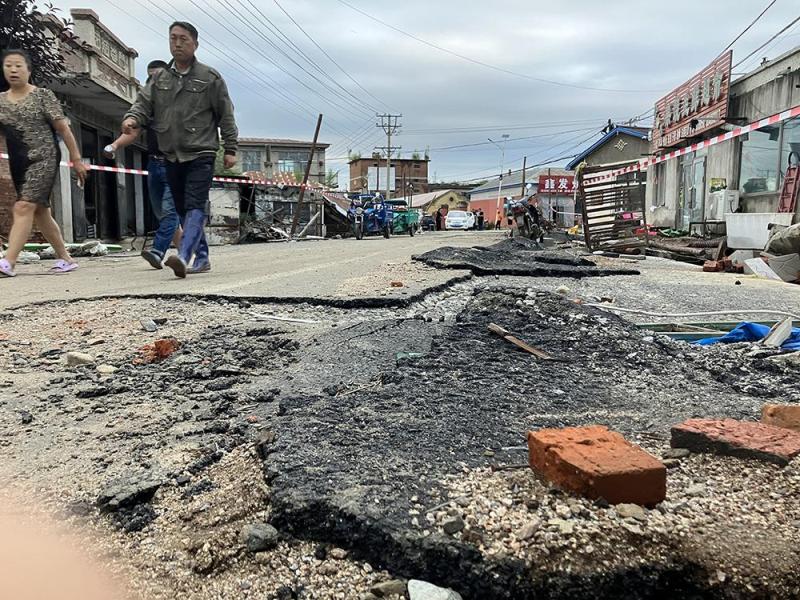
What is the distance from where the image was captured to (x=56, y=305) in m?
3.75

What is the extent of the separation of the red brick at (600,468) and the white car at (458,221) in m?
50.2

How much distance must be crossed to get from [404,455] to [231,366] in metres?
1.14

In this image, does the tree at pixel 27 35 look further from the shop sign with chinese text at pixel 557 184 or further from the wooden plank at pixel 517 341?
the shop sign with chinese text at pixel 557 184

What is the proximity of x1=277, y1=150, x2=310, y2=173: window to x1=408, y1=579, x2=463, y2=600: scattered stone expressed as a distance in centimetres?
7337

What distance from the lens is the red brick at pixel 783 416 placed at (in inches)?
67.7

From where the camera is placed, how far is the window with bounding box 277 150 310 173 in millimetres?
72375

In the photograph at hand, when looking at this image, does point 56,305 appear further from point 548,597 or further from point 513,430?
point 548,597

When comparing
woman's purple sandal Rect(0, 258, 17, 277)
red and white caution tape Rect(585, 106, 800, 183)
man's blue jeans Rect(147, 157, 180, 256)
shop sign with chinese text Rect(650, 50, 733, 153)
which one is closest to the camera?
woman's purple sandal Rect(0, 258, 17, 277)

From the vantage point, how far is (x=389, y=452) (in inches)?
61.1

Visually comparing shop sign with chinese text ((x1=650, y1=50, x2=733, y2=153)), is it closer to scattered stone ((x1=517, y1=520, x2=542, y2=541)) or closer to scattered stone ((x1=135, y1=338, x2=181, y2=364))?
scattered stone ((x1=135, y1=338, x2=181, y2=364))

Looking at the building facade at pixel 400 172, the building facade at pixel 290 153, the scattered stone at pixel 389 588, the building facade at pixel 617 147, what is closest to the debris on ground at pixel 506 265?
the scattered stone at pixel 389 588

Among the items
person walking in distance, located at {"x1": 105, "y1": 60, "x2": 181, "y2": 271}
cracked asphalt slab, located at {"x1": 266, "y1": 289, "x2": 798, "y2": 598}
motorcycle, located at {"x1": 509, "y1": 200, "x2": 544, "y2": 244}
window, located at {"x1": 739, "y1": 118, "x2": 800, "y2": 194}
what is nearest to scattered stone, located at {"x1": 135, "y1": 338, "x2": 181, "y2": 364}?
cracked asphalt slab, located at {"x1": 266, "y1": 289, "x2": 798, "y2": 598}

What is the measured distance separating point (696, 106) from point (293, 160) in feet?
197

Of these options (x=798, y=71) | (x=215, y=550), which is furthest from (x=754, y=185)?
(x=215, y=550)
